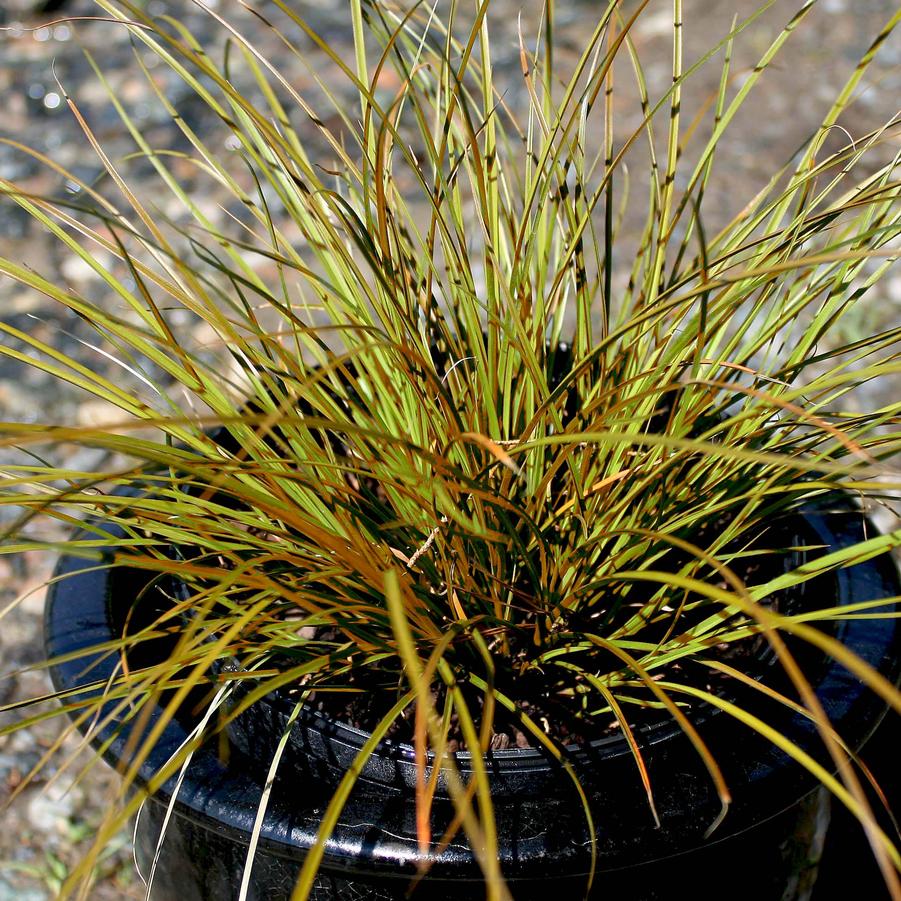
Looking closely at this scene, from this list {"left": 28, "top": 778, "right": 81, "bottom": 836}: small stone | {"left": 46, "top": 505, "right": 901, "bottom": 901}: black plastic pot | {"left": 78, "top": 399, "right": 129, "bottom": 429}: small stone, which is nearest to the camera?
{"left": 46, "top": 505, "right": 901, "bottom": 901}: black plastic pot

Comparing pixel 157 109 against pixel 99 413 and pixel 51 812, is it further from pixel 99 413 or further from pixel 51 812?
pixel 51 812

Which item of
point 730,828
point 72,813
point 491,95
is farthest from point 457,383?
point 72,813

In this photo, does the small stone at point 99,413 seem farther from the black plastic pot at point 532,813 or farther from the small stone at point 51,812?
the black plastic pot at point 532,813

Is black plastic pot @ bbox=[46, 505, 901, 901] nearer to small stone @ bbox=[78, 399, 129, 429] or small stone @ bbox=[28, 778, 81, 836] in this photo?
small stone @ bbox=[28, 778, 81, 836]

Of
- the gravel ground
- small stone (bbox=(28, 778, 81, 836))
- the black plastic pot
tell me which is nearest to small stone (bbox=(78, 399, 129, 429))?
the gravel ground

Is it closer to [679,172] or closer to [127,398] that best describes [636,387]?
[127,398]

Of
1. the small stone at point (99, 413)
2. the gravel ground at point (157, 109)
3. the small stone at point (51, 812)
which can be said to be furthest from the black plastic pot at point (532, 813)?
the small stone at point (99, 413)
